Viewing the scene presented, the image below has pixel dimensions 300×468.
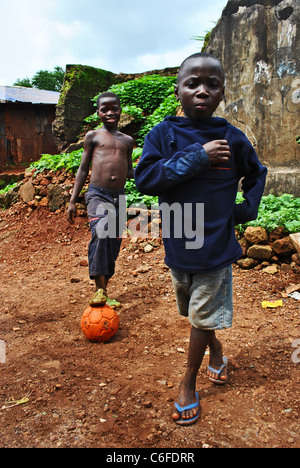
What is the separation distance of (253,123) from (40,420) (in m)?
4.80

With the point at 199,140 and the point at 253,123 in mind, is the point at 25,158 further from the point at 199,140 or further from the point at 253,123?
the point at 199,140

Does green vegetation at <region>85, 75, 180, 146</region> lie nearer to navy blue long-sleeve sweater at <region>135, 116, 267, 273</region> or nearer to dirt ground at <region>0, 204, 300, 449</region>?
dirt ground at <region>0, 204, 300, 449</region>

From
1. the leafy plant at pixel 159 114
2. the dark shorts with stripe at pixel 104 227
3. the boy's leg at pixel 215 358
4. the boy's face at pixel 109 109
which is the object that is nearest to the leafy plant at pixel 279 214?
the dark shorts with stripe at pixel 104 227

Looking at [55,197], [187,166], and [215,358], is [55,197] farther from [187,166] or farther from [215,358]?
[187,166]

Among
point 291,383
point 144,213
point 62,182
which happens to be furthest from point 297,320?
point 62,182

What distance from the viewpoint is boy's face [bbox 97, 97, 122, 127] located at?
354 centimetres

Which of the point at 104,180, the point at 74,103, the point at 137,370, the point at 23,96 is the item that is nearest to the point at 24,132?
the point at 23,96

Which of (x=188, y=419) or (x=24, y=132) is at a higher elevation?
(x=24, y=132)

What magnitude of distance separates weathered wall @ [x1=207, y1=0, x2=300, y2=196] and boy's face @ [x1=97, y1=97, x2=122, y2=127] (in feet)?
8.39

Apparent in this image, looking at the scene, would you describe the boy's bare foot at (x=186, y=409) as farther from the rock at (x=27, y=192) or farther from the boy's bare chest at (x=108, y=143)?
the rock at (x=27, y=192)

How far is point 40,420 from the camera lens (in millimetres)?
1934

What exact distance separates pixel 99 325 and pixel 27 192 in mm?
5131
